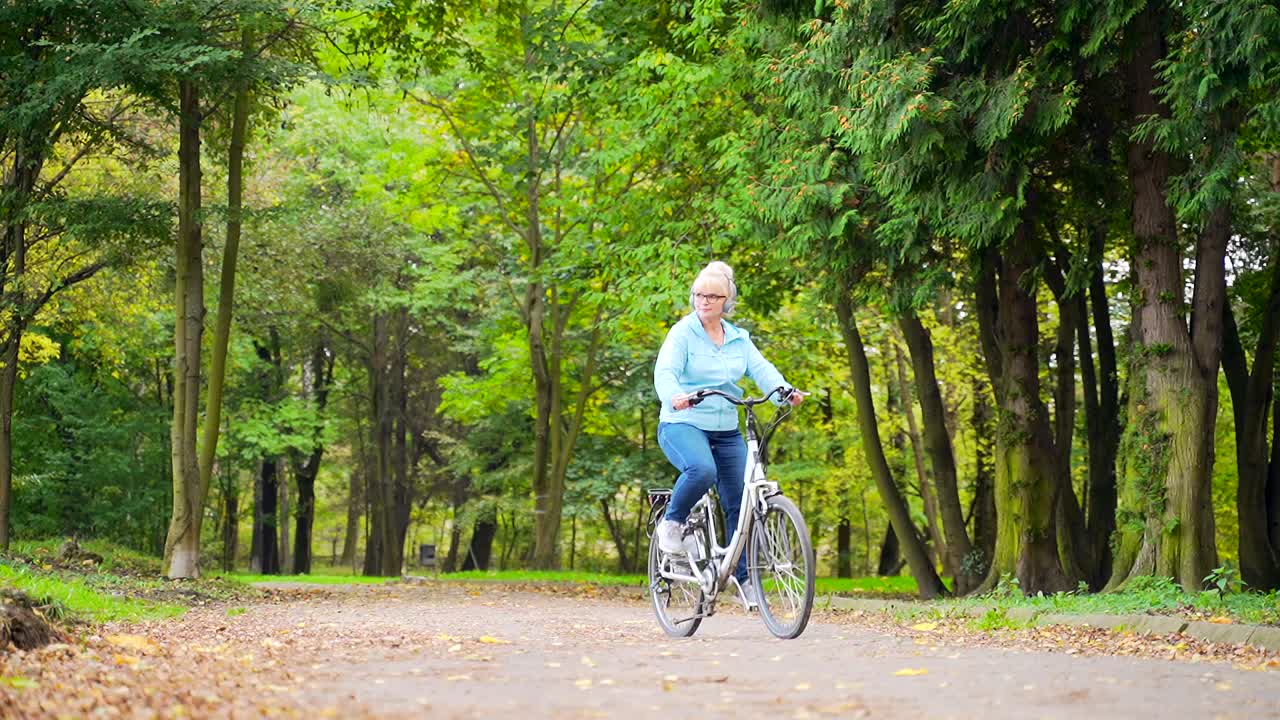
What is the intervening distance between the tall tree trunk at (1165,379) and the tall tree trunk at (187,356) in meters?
10.9

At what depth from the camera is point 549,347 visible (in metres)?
27.7

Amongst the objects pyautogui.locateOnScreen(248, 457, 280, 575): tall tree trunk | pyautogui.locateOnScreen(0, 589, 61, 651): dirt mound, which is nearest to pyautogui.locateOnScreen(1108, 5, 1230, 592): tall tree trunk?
pyautogui.locateOnScreen(0, 589, 61, 651): dirt mound

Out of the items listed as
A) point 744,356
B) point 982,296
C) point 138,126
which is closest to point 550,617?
point 744,356

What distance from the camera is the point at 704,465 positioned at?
8.34 metres

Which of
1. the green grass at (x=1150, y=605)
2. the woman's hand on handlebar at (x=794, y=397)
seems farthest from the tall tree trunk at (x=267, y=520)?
the woman's hand on handlebar at (x=794, y=397)

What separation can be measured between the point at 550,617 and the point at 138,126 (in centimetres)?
1442

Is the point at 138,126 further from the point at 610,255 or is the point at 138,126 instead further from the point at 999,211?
the point at 999,211

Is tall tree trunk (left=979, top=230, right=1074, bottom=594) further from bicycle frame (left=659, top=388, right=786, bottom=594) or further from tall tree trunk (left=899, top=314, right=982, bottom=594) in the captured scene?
bicycle frame (left=659, top=388, right=786, bottom=594)

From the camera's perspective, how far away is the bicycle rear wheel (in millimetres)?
8836

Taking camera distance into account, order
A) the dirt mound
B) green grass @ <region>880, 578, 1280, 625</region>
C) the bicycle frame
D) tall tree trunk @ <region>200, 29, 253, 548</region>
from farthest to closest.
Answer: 1. tall tree trunk @ <region>200, 29, 253, 548</region>
2. green grass @ <region>880, 578, 1280, 625</region>
3. the bicycle frame
4. the dirt mound

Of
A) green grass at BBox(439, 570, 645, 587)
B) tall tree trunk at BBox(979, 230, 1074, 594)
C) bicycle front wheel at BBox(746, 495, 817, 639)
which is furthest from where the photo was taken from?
green grass at BBox(439, 570, 645, 587)

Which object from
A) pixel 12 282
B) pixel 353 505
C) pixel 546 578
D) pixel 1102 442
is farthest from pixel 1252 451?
pixel 353 505

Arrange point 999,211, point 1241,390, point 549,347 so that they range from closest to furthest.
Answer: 1. point 999,211
2. point 1241,390
3. point 549,347

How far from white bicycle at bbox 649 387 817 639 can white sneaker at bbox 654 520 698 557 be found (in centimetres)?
4
